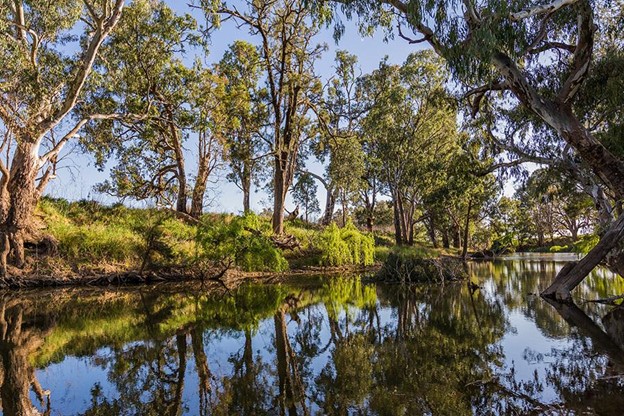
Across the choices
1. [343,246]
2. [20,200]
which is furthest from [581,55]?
[20,200]

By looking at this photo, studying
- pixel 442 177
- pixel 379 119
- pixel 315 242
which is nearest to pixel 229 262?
pixel 315 242

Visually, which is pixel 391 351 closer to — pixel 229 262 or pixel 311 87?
pixel 229 262

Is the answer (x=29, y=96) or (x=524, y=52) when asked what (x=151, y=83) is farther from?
(x=524, y=52)

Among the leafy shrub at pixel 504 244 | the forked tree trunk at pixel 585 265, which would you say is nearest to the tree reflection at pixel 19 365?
the forked tree trunk at pixel 585 265

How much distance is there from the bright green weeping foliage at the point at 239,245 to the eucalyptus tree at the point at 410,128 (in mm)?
13659

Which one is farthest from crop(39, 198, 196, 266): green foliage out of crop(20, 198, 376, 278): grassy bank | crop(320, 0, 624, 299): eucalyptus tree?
crop(320, 0, 624, 299): eucalyptus tree

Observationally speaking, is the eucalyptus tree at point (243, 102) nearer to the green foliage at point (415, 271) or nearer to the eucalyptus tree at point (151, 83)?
the eucalyptus tree at point (151, 83)

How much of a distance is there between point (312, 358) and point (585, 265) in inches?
294

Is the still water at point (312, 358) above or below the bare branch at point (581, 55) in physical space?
below

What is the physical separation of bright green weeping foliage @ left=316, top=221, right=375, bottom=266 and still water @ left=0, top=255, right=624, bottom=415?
9733mm

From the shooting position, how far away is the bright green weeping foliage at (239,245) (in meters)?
15.2

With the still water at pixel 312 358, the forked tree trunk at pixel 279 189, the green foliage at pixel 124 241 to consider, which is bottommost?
the still water at pixel 312 358

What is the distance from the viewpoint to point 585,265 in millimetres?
9523

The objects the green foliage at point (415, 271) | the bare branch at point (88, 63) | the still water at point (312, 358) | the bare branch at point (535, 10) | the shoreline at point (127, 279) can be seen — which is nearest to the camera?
the still water at point (312, 358)
